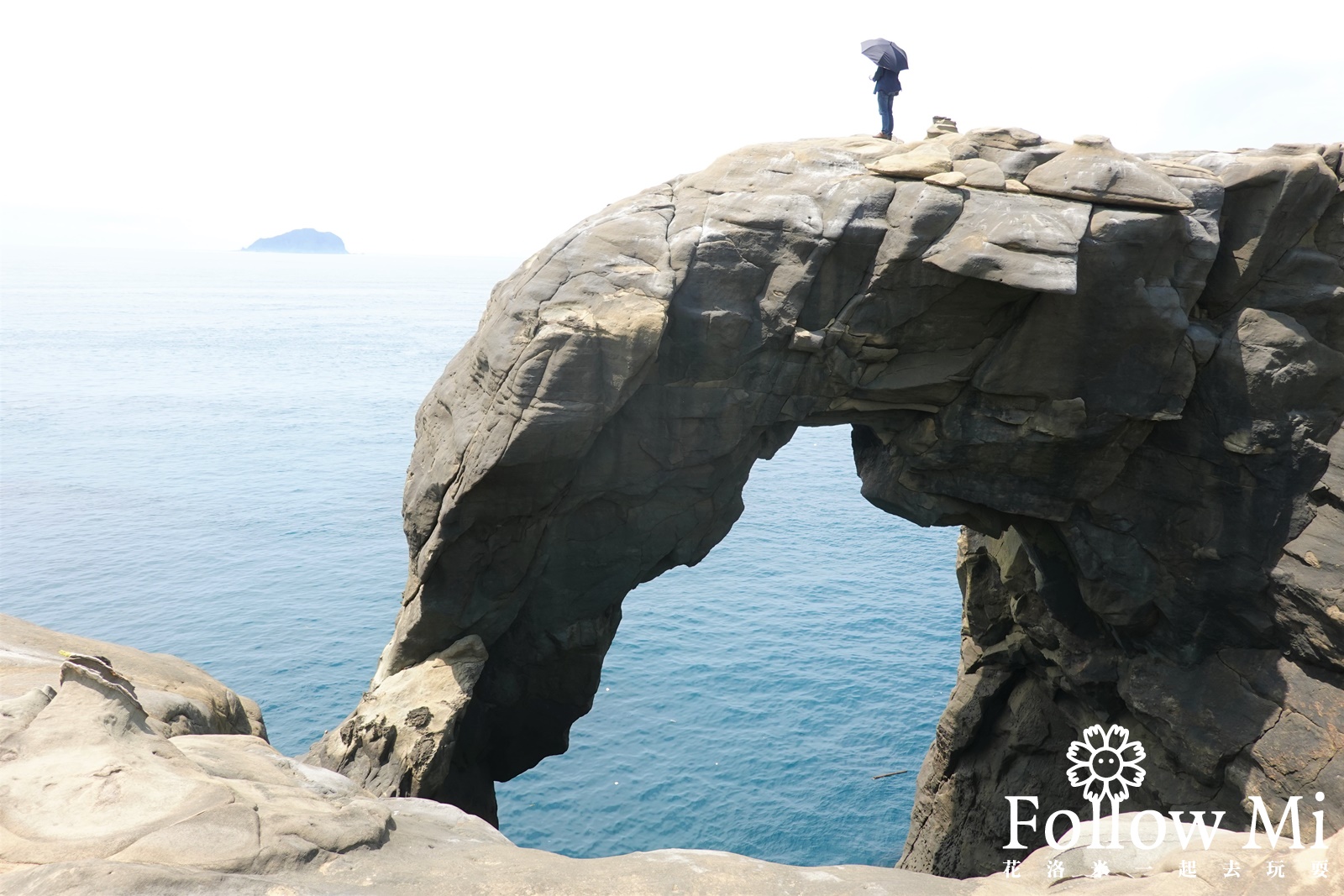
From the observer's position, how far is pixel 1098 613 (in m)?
17.2

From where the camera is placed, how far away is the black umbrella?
1593 centimetres

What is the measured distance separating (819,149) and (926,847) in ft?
52.7

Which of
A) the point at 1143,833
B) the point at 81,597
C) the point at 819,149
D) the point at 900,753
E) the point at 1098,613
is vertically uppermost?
the point at 819,149

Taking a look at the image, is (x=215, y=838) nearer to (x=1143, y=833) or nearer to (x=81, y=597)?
(x=1143, y=833)

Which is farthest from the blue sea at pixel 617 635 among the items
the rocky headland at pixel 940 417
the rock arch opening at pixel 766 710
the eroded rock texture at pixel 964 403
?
the eroded rock texture at pixel 964 403

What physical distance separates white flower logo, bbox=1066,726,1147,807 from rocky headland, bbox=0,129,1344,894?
474 millimetres

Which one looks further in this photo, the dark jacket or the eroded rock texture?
the dark jacket

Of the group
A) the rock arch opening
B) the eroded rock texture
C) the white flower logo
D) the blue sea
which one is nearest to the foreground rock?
the eroded rock texture

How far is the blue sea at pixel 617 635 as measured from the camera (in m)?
24.2

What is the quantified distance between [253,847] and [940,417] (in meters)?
12.6

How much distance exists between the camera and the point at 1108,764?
63.5ft

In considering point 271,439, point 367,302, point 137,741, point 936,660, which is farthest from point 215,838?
A: point 367,302

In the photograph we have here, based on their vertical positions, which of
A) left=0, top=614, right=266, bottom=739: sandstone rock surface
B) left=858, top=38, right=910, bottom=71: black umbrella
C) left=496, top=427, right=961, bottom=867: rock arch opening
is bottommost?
left=496, top=427, right=961, bottom=867: rock arch opening

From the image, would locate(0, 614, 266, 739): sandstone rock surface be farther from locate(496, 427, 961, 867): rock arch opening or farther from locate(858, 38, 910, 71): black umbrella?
locate(858, 38, 910, 71): black umbrella
